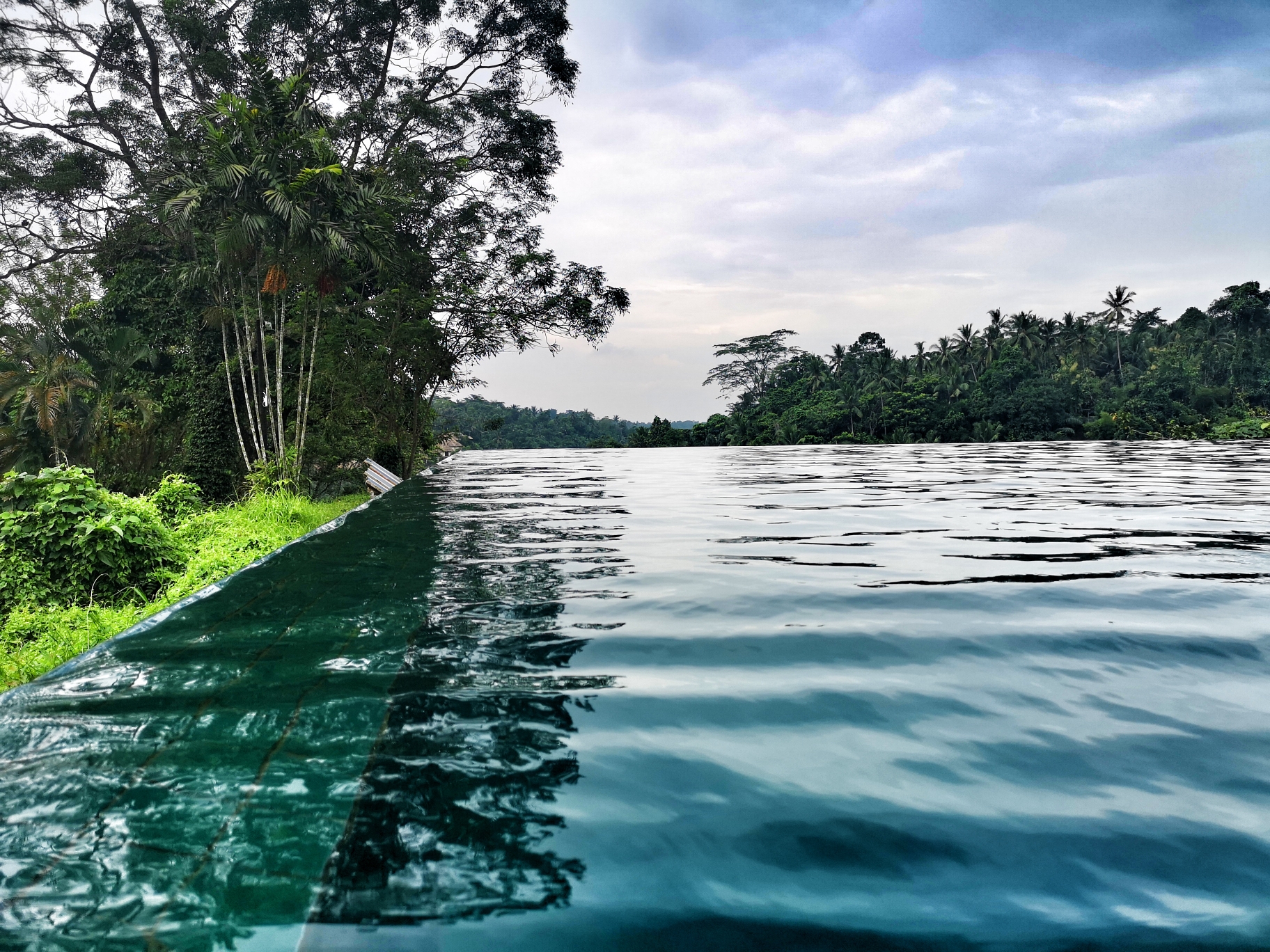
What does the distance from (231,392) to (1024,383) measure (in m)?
47.4

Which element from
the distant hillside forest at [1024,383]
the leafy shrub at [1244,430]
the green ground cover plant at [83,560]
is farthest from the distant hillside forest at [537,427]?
the green ground cover plant at [83,560]

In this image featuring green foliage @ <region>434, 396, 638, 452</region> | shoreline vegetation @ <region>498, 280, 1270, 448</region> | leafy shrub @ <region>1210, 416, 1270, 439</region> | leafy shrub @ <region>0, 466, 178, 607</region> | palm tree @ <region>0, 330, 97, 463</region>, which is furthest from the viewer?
green foliage @ <region>434, 396, 638, 452</region>

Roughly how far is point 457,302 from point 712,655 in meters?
15.1

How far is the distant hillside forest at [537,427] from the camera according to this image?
48812mm

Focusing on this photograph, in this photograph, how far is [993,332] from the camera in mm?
55594

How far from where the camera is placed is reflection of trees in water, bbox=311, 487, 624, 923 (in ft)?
4.25

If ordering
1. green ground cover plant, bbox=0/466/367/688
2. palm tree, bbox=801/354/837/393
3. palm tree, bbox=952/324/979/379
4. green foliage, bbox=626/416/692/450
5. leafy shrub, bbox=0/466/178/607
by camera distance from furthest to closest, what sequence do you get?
1. palm tree, bbox=952/324/979/379
2. palm tree, bbox=801/354/837/393
3. green foliage, bbox=626/416/692/450
4. leafy shrub, bbox=0/466/178/607
5. green ground cover plant, bbox=0/466/367/688

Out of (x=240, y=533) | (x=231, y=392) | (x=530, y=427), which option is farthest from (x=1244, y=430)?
(x=530, y=427)

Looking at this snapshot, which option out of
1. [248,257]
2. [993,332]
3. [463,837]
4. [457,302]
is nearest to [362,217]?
[248,257]

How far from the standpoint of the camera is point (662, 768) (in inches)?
72.1

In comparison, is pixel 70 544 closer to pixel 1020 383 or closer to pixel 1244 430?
pixel 1244 430

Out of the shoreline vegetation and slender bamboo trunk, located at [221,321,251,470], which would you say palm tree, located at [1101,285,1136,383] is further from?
slender bamboo trunk, located at [221,321,251,470]

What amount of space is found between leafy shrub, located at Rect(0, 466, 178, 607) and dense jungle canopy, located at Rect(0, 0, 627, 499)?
6701 mm

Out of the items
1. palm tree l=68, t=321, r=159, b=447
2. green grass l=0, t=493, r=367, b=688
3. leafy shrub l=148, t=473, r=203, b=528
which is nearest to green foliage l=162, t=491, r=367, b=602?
green grass l=0, t=493, r=367, b=688
